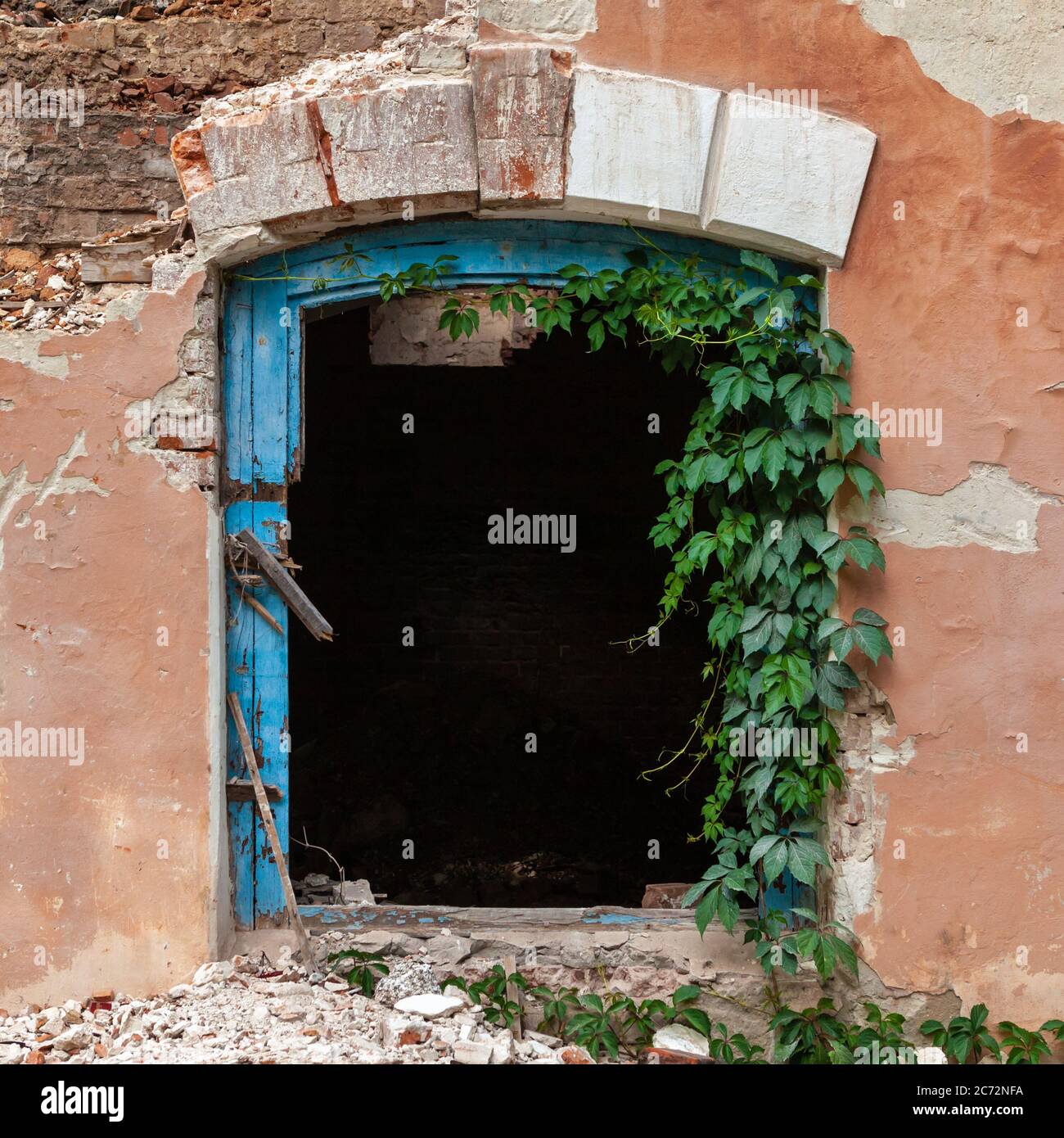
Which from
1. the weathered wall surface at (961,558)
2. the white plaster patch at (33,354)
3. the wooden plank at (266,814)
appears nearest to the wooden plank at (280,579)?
the wooden plank at (266,814)

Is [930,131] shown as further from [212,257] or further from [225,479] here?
[225,479]

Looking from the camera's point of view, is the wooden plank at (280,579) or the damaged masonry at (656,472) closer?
the damaged masonry at (656,472)

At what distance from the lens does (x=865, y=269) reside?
121 inches

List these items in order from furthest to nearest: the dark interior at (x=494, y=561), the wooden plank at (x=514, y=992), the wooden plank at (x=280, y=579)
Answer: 1. the dark interior at (x=494, y=561)
2. the wooden plank at (x=280, y=579)
3. the wooden plank at (x=514, y=992)

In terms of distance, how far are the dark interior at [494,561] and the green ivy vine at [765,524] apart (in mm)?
3885

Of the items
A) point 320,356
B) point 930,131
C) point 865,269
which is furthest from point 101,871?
point 320,356

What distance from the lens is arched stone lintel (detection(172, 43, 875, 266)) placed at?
9.86 ft

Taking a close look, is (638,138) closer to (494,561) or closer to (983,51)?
(983,51)

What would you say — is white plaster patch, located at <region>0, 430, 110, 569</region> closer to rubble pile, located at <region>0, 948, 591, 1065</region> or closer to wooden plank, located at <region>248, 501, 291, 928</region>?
wooden plank, located at <region>248, 501, 291, 928</region>

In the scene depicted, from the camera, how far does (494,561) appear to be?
7469mm

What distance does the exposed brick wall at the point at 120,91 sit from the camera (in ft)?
10.4

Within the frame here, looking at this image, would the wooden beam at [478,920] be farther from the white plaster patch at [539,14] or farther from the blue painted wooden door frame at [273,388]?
the white plaster patch at [539,14]

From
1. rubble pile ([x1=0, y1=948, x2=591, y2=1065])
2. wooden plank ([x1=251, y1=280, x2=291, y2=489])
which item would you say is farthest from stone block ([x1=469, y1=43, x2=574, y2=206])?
rubble pile ([x1=0, y1=948, x2=591, y2=1065])

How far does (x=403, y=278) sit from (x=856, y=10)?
4.92 ft
